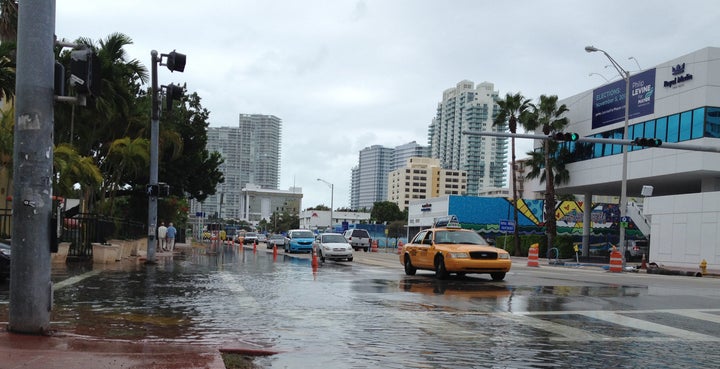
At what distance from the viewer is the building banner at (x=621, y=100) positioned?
1679 inches

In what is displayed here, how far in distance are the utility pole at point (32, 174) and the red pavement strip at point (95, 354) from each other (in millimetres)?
415

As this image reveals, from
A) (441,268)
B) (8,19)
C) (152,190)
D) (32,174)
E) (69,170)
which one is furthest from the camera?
(69,170)

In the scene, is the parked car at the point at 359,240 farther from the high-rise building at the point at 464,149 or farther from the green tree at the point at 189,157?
the high-rise building at the point at 464,149

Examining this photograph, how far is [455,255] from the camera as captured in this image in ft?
58.3

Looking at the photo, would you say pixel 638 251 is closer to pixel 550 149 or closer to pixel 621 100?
pixel 550 149

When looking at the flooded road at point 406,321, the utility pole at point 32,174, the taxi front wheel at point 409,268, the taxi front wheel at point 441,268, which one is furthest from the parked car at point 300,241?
the utility pole at point 32,174

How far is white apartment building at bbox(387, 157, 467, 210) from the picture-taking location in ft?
549

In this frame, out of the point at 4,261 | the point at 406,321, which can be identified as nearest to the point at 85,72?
the point at 406,321

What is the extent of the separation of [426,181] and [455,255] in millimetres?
151225

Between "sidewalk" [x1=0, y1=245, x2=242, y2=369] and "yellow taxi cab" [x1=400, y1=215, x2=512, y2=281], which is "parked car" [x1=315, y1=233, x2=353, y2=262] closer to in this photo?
"yellow taxi cab" [x1=400, y1=215, x2=512, y2=281]

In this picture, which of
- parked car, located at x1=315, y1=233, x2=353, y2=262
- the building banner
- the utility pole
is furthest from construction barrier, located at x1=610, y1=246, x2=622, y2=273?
the utility pole

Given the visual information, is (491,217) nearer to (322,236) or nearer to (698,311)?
(322,236)

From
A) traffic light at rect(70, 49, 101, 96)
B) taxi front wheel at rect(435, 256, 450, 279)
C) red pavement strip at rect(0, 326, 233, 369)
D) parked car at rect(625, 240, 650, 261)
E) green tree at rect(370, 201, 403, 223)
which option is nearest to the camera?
red pavement strip at rect(0, 326, 233, 369)

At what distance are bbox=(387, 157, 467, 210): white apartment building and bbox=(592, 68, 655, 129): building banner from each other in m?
118
